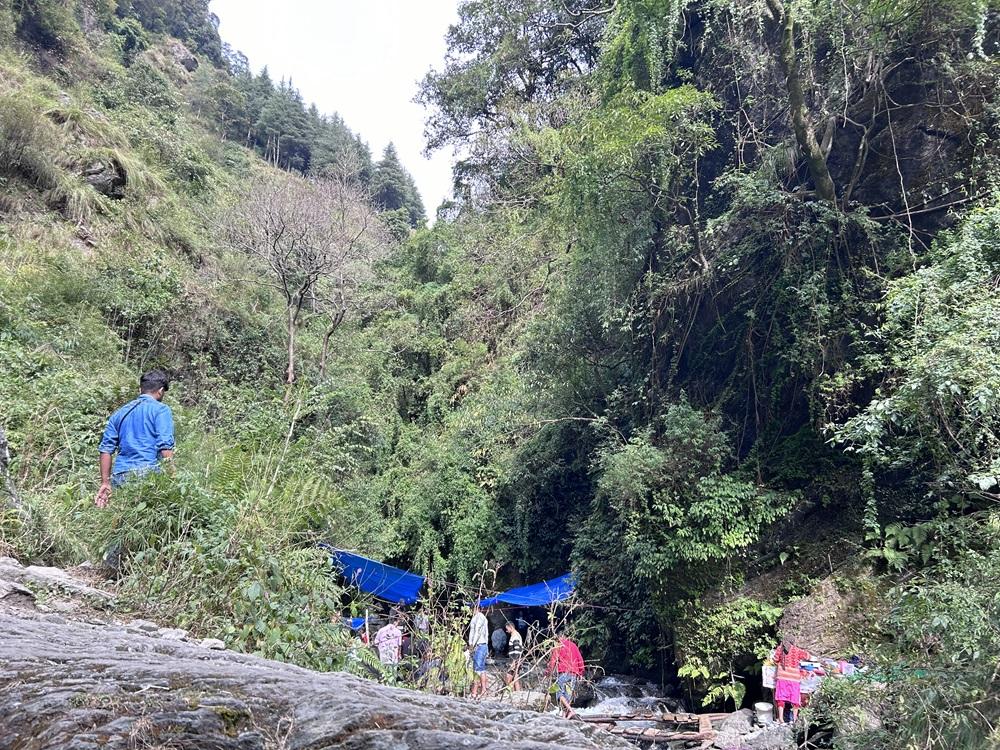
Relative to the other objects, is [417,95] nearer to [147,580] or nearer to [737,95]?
[737,95]

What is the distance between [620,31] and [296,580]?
9985 millimetres

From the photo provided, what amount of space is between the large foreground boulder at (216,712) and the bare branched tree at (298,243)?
1239 cm

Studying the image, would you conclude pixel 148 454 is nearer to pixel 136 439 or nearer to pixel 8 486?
pixel 136 439

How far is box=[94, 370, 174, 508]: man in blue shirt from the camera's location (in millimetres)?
3889

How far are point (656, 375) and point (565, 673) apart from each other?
610 centimetres

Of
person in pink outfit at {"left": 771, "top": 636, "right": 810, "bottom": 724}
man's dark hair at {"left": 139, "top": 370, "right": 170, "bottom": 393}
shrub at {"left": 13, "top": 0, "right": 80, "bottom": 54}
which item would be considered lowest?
person in pink outfit at {"left": 771, "top": 636, "right": 810, "bottom": 724}

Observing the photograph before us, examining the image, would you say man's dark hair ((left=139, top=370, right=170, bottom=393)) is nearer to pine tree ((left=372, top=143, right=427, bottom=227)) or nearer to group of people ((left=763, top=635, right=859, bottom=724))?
group of people ((left=763, top=635, right=859, bottom=724))

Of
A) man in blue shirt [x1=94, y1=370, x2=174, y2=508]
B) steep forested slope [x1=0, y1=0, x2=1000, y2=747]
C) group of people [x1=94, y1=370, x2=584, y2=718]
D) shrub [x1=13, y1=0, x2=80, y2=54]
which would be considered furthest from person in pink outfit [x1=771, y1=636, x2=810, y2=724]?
shrub [x1=13, y1=0, x2=80, y2=54]

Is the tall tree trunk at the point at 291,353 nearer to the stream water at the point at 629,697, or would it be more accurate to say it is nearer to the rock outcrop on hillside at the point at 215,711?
the stream water at the point at 629,697

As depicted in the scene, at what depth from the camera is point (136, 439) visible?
12.9 feet

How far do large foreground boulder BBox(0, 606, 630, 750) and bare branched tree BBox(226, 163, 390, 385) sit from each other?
12.4 meters

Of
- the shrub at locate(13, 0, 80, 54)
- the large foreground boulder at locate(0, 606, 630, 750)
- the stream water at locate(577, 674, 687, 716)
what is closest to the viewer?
the large foreground boulder at locate(0, 606, 630, 750)

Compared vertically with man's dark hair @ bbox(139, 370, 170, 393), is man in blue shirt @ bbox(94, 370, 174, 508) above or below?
below

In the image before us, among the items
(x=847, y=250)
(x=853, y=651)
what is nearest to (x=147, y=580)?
(x=853, y=651)
